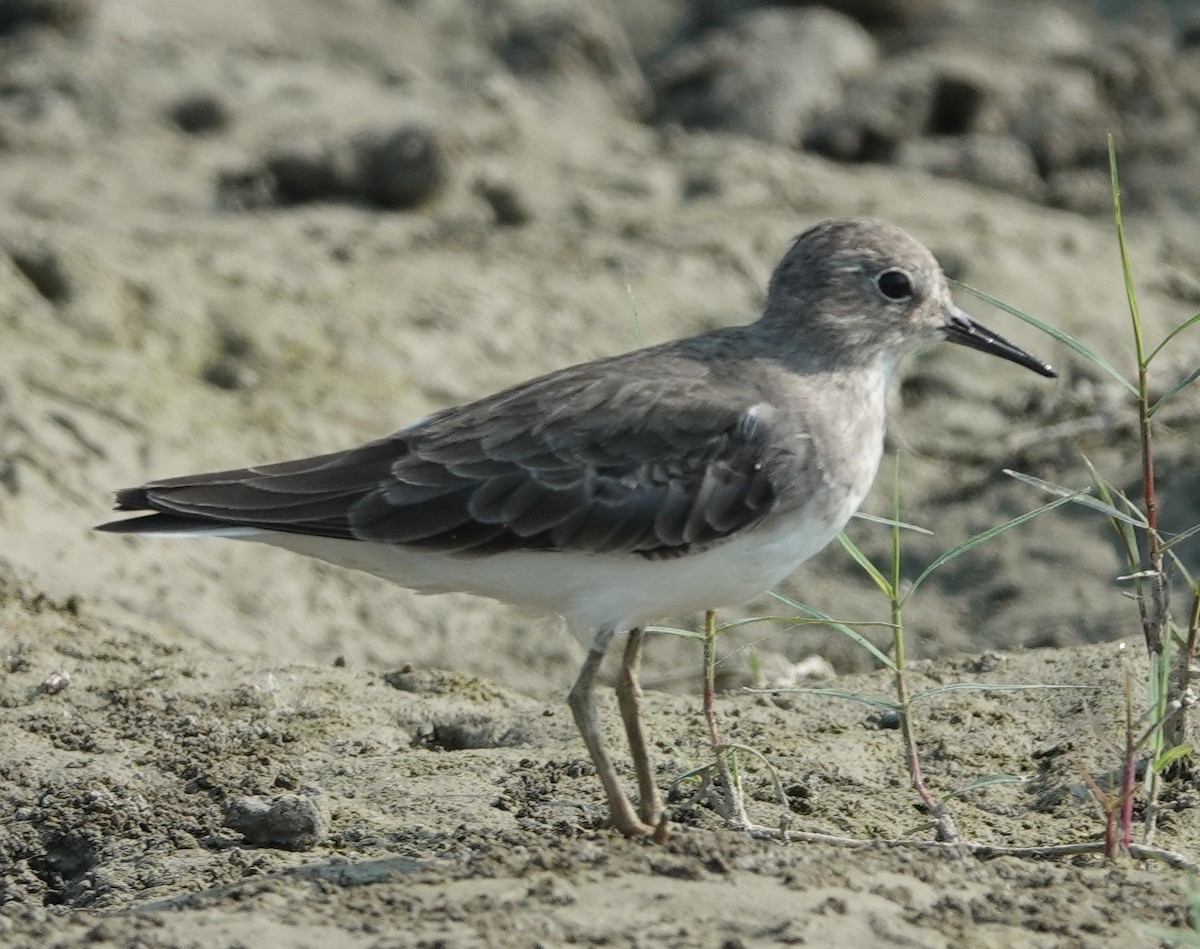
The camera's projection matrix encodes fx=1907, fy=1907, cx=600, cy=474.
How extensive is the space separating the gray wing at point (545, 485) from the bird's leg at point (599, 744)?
31cm

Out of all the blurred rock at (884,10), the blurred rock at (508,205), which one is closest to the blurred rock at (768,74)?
the blurred rock at (884,10)

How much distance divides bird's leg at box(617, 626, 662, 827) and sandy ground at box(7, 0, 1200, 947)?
0.37ft

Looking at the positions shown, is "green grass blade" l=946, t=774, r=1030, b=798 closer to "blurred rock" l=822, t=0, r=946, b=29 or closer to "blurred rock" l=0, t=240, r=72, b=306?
"blurred rock" l=0, t=240, r=72, b=306

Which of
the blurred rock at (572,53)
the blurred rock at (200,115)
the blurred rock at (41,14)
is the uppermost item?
the blurred rock at (572,53)

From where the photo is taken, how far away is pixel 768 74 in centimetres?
1295

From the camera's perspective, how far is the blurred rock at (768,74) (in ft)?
41.6

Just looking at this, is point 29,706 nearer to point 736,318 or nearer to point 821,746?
point 821,746

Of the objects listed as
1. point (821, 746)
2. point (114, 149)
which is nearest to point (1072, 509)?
point (821, 746)

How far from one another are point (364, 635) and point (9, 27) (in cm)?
674

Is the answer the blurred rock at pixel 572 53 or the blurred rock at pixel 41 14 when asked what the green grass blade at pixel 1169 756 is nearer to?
the blurred rock at pixel 572 53

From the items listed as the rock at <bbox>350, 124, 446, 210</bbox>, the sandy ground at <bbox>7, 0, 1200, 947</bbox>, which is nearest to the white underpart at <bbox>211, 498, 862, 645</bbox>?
the sandy ground at <bbox>7, 0, 1200, 947</bbox>

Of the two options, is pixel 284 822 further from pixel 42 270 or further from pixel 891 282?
pixel 42 270

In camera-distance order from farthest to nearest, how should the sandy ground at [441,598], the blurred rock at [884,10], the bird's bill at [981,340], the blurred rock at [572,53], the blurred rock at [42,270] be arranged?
the blurred rock at [884,10] < the blurred rock at [572,53] < the blurred rock at [42,270] < the bird's bill at [981,340] < the sandy ground at [441,598]

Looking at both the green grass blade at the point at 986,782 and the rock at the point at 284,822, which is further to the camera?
the rock at the point at 284,822
